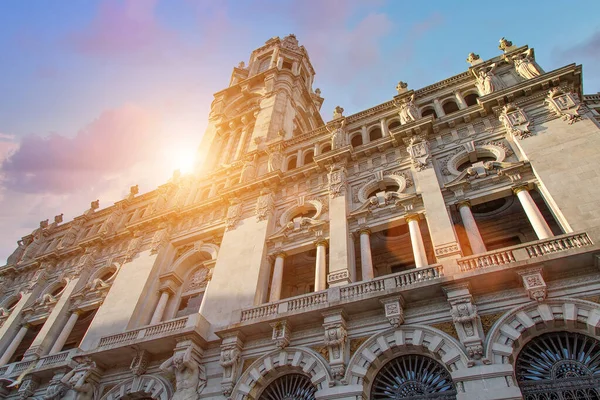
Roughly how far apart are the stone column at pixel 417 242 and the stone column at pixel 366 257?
208 cm

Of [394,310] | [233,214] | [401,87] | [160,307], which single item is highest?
[401,87]

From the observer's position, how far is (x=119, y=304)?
75.6 feet

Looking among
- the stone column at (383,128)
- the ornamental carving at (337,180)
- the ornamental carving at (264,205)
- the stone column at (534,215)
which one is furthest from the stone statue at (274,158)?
the stone column at (534,215)

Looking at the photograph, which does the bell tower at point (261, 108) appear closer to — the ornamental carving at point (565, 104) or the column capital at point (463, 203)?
the column capital at point (463, 203)

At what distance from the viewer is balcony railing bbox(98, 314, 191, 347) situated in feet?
58.8

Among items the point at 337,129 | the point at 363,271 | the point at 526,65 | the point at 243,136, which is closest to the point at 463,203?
the point at 363,271

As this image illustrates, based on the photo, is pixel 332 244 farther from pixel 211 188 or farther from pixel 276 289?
pixel 211 188

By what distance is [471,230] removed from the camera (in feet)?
55.5

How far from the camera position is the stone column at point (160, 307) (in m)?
22.1

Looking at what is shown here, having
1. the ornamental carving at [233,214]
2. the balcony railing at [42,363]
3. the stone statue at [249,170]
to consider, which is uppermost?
the stone statue at [249,170]

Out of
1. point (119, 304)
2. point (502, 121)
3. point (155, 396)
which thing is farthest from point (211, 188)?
point (502, 121)

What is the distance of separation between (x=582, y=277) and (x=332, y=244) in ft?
33.0

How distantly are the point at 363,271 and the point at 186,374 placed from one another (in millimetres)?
8797

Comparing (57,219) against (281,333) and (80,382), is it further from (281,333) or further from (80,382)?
(281,333)
